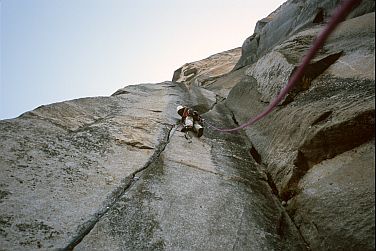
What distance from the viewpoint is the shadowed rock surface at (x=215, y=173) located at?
4535 millimetres

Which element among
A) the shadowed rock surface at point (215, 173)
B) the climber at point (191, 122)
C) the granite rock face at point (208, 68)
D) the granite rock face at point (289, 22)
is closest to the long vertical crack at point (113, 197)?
the shadowed rock surface at point (215, 173)

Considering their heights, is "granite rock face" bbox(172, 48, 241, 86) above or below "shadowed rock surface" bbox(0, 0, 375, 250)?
above

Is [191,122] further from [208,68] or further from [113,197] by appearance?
[208,68]

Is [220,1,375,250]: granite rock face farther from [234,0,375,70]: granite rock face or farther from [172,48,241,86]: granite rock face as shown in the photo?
[172,48,241,86]: granite rock face

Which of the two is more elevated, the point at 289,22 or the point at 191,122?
the point at 289,22

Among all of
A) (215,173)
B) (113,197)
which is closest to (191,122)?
(215,173)

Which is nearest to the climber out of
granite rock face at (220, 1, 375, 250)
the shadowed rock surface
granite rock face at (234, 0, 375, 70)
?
the shadowed rock surface

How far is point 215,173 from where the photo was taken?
682cm

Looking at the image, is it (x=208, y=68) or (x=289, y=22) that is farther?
(x=208, y=68)

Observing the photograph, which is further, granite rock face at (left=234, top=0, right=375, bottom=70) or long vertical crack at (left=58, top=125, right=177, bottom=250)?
granite rock face at (left=234, top=0, right=375, bottom=70)

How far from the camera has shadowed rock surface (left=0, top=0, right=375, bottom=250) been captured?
14.9 feet

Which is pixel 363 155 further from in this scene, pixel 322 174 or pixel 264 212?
pixel 264 212

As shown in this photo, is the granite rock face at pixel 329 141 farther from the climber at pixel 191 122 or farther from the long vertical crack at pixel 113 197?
the long vertical crack at pixel 113 197

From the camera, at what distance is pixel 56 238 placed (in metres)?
4.43
